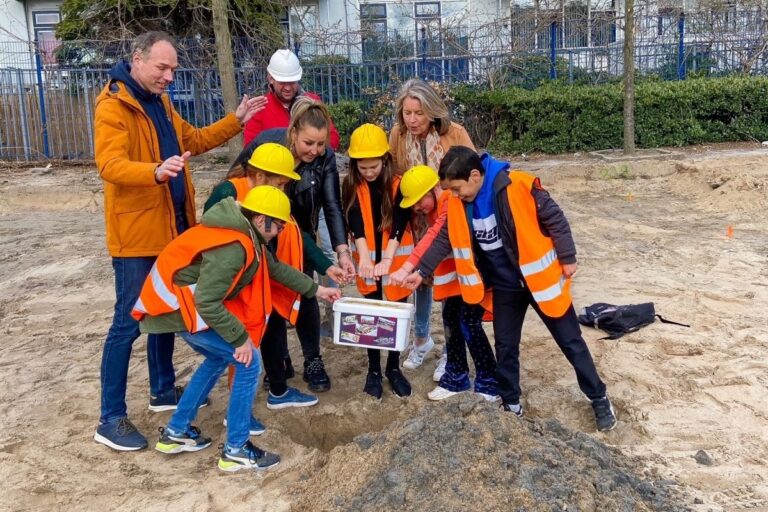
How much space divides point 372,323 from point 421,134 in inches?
45.9

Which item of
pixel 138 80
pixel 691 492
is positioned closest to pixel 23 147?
pixel 138 80

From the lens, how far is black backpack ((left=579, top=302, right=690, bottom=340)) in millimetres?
A: 5484

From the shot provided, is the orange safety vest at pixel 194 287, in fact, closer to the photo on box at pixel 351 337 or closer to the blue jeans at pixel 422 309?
the photo on box at pixel 351 337

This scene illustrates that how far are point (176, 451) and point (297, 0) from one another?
1491cm

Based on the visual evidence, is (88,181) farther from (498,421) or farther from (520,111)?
(498,421)

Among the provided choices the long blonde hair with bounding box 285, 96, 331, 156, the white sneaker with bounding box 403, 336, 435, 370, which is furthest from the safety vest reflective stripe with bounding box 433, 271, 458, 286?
the long blonde hair with bounding box 285, 96, 331, 156

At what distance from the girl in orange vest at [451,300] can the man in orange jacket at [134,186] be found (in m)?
1.22

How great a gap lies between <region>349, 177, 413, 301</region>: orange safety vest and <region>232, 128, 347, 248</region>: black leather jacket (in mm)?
137

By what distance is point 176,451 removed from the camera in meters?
3.99

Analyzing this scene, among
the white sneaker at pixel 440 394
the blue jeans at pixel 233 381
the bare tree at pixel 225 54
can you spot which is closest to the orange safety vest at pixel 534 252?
the white sneaker at pixel 440 394

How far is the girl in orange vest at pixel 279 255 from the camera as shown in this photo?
3.96 meters

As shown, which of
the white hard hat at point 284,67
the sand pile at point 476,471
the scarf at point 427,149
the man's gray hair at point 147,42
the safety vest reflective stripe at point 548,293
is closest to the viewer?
the sand pile at point 476,471

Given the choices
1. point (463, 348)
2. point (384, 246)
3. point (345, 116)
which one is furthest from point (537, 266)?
point (345, 116)

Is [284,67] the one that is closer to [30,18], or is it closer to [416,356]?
[416,356]
